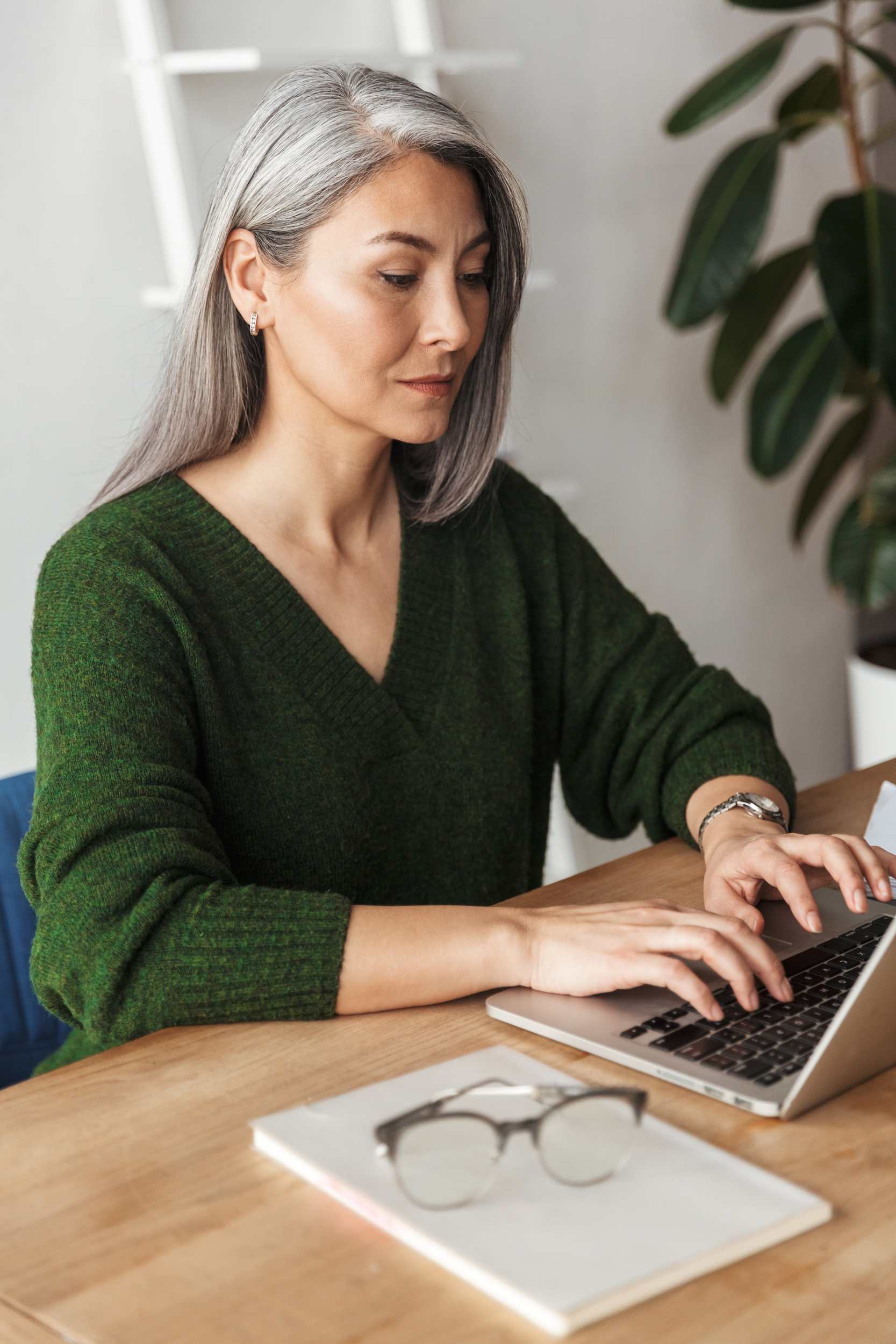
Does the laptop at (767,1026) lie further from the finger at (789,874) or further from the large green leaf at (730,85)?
the large green leaf at (730,85)

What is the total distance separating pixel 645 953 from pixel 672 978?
0.04 metres

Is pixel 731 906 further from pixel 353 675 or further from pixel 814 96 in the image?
pixel 814 96

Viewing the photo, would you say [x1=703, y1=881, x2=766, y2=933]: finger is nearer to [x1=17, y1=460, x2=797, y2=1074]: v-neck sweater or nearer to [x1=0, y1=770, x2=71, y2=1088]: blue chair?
[x1=17, y1=460, x2=797, y2=1074]: v-neck sweater

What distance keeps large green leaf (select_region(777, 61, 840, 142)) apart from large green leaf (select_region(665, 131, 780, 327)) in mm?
198

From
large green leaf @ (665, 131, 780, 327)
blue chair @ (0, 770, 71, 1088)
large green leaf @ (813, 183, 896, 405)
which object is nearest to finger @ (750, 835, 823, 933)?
blue chair @ (0, 770, 71, 1088)

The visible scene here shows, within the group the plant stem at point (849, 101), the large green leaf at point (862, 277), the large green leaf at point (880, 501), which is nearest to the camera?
the large green leaf at point (862, 277)

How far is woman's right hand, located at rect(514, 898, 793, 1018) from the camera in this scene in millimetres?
913

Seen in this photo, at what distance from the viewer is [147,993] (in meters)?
0.97

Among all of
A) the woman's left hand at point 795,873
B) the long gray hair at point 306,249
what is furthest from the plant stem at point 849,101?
the woman's left hand at point 795,873

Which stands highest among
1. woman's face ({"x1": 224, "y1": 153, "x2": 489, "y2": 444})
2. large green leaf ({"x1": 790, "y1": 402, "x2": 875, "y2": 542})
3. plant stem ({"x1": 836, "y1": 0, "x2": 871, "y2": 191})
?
plant stem ({"x1": 836, "y1": 0, "x2": 871, "y2": 191})

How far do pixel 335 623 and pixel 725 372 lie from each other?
1.41 metres

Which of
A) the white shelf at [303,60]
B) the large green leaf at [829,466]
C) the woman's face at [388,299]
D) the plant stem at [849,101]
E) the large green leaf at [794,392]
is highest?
the white shelf at [303,60]

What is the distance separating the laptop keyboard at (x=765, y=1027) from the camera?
0.85 m

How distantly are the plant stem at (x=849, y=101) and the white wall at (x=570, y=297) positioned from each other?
0.43 metres
